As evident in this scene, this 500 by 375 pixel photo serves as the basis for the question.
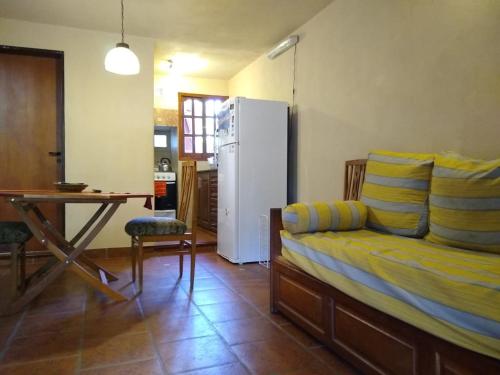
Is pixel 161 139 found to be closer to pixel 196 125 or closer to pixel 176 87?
pixel 196 125

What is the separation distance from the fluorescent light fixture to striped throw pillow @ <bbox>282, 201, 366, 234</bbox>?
85.1 inches

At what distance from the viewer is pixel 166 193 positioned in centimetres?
585

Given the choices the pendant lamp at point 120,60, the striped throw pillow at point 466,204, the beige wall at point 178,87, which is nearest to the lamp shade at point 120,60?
the pendant lamp at point 120,60

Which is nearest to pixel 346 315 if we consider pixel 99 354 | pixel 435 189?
pixel 435 189

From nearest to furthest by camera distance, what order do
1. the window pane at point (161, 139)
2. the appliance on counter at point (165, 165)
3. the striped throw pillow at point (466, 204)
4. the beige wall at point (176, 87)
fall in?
the striped throw pillow at point (466, 204), the beige wall at point (176, 87), the appliance on counter at point (165, 165), the window pane at point (161, 139)

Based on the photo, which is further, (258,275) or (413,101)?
(258,275)

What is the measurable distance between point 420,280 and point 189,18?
10.2ft

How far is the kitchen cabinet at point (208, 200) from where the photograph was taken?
4871 millimetres

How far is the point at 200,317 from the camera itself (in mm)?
2074

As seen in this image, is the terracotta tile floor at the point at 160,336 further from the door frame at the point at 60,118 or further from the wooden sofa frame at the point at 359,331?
the door frame at the point at 60,118

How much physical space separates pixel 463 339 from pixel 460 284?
0.15m

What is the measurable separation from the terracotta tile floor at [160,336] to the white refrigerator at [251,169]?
82 centimetres

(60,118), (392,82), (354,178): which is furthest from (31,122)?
(392,82)

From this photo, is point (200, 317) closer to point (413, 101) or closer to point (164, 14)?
point (413, 101)
